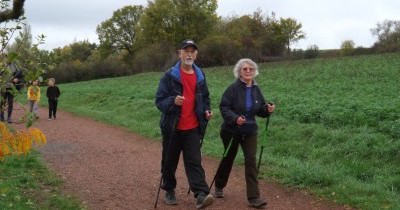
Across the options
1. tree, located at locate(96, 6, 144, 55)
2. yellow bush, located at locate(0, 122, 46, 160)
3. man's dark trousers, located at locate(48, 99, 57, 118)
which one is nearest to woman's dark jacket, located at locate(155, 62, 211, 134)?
yellow bush, located at locate(0, 122, 46, 160)

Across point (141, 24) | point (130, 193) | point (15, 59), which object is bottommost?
point (130, 193)

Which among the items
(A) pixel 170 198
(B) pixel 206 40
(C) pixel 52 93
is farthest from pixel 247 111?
(B) pixel 206 40

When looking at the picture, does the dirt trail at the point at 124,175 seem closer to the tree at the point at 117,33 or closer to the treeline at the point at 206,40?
the treeline at the point at 206,40

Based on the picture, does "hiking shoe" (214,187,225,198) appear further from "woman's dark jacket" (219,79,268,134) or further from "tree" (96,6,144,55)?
"tree" (96,6,144,55)

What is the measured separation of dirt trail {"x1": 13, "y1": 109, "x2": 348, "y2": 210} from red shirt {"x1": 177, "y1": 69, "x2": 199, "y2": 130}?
115 cm

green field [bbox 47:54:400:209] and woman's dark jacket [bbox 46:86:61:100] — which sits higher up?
woman's dark jacket [bbox 46:86:61:100]

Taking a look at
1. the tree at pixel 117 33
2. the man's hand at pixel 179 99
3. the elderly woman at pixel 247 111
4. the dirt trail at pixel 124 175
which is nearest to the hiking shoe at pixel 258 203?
the elderly woman at pixel 247 111

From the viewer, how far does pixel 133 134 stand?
47.6 ft

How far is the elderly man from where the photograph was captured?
6488 mm

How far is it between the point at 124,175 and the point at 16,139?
3.54 metres

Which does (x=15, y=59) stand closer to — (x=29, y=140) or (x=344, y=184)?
(x=29, y=140)

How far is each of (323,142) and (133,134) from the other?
5.90 meters

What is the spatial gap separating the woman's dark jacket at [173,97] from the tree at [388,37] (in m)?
48.6

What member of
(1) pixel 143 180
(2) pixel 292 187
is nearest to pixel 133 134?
(1) pixel 143 180
